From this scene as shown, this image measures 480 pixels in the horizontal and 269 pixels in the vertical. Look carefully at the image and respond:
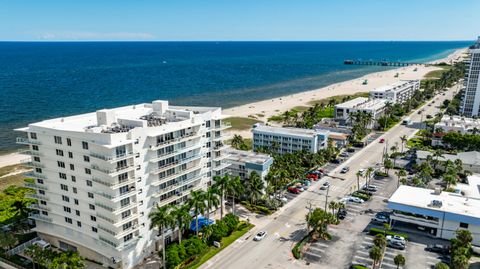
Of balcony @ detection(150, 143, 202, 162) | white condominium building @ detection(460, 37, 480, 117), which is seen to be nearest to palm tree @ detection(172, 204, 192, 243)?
balcony @ detection(150, 143, 202, 162)

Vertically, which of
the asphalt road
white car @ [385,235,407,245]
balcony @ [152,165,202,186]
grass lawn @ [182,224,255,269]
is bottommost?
the asphalt road

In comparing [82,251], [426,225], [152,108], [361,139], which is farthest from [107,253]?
[361,139]

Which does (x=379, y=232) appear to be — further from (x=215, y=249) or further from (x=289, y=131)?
(x=289, y=131)

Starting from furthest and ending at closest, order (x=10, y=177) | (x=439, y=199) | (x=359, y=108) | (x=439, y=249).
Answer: (x=359, y=108)
(x=10, y=177)
(x=439, y=199)
(x=439, y=249)

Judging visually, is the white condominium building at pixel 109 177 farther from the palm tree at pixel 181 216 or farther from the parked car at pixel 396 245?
the parked car at pixel 396 245

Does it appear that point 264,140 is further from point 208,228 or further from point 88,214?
point 88,214

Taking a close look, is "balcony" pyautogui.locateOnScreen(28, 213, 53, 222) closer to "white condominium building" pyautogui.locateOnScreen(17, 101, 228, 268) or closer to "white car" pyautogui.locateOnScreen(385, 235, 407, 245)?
"white condominium building" pyautogui.locateOnScreen(17, 101, 228, 268)

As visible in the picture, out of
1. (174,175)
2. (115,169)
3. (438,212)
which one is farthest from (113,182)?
(438,212)
